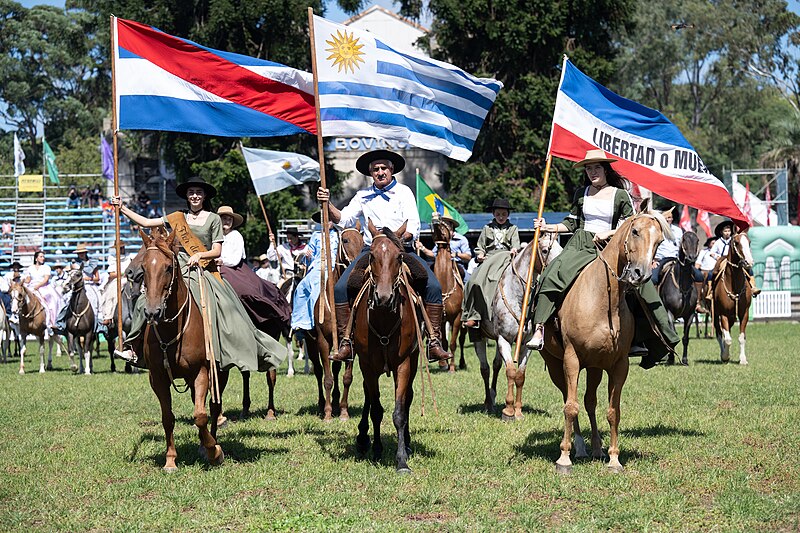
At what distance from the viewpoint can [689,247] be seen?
2055cm

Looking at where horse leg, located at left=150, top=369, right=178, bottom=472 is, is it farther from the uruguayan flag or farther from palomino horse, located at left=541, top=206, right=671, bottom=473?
palomino horse, located at left=541, top=206, right=671, bottom=473

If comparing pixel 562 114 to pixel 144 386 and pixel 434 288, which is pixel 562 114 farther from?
pixel 144 386

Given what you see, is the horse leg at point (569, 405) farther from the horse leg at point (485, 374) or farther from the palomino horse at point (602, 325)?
the horse leg at point (485, 374)

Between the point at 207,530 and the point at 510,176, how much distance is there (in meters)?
37.1

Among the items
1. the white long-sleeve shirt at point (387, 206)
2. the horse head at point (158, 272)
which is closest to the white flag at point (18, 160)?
the white long-sleeve shirt at point (387, 206)

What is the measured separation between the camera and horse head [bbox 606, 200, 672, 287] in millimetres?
8625

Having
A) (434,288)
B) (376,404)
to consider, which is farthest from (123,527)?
(434,288)

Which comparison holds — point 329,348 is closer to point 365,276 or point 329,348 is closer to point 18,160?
point 365,276

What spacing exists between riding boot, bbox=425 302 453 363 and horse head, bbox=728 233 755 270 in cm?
1118

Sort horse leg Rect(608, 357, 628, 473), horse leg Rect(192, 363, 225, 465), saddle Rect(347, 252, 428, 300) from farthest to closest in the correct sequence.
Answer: saddle Rect(347, 252, 428, 300) → horse leg Rect(192, 363, 225, 465) → horse leg Rect(608, 357, 628, 473)

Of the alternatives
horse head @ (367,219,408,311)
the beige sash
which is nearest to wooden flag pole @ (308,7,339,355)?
horse head @ (367,219,408,311)

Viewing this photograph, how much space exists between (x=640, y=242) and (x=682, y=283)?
1298 cm

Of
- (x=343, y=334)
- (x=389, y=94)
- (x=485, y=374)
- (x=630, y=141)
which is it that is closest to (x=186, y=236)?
(x=343, y=334)

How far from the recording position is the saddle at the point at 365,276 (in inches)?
393
